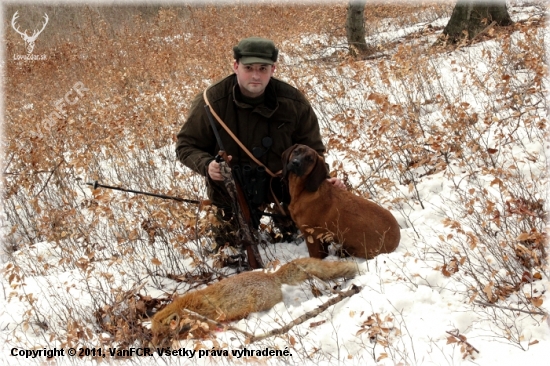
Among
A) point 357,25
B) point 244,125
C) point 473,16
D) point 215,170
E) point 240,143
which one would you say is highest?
point 357,25

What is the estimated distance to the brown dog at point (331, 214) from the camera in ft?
12.8

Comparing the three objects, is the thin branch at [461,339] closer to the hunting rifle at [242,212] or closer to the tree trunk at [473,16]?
the hunting rifle at [242,212]

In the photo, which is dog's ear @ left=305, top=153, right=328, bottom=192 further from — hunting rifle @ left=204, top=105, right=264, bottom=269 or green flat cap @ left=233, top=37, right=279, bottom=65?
green flat cap @ left=233, top=37, right=279, bottom=65

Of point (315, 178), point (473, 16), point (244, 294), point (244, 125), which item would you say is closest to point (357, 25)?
point (473, 16)

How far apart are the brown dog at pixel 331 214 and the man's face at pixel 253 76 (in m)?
0.71

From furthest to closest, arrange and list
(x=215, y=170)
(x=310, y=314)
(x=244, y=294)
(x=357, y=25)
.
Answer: (x=357, y=25) < (x=215, y=170) < (x=244, y=294) < (x=310, y=314)

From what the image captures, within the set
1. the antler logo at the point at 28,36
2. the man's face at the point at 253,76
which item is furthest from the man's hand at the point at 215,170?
the antler logo at the point at 28,36

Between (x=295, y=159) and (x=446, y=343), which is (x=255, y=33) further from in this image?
(x=446, y=343)

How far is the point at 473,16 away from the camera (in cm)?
862

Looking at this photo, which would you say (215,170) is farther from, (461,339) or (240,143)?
(461,339)

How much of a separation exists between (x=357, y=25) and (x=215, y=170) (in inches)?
281

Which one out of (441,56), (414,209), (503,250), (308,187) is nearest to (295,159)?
(308,187)

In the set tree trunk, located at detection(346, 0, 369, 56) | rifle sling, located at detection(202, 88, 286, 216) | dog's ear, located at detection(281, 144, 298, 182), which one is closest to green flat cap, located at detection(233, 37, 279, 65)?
rifle sling, located at detection(202, 88, 286, 216)

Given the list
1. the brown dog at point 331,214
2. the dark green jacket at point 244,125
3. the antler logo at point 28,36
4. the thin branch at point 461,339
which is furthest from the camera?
the antler logo at point 28,36
